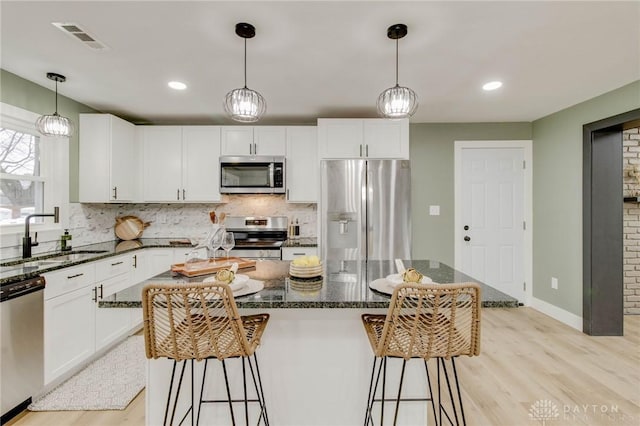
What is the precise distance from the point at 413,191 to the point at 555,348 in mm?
2169

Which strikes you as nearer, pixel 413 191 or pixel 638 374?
pixel 638 374

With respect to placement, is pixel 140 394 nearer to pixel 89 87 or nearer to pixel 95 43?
pixel 95 43

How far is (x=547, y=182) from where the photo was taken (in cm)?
387

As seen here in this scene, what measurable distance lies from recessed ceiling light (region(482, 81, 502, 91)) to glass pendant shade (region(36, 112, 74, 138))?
Answer: 3526mm

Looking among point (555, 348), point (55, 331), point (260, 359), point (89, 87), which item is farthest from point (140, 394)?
point (555, 348)

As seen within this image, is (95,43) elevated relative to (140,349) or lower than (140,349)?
elevated

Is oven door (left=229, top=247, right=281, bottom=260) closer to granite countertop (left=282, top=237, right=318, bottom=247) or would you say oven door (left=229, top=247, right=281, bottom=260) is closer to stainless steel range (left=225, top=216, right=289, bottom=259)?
granite countertop (left=282, top=237, right=318, bottom=247)

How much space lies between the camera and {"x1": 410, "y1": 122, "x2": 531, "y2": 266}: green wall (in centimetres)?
414

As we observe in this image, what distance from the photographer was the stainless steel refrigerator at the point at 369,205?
11.3ft

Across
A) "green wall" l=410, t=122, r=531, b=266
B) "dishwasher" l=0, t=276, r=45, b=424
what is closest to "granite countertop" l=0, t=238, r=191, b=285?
"dishwasher" l=0, t=276, r=45, b=424

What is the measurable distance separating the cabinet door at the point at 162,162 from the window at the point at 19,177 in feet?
3.38

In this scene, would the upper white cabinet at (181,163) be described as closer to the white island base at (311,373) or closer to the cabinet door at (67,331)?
the cabinet door at (67,331)

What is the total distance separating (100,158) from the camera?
340 centimetres

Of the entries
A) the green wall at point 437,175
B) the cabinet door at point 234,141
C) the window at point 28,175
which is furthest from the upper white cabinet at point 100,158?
the green wall at point 437,175
